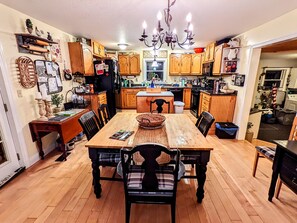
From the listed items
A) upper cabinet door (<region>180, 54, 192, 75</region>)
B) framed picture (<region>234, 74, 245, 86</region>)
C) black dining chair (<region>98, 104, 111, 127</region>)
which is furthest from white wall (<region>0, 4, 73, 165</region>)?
upper cabinet door (<region>180, 54, 192, 75</region>)

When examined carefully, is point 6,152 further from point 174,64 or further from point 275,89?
point 275,89

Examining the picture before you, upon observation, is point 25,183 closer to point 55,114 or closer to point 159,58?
point 55,114

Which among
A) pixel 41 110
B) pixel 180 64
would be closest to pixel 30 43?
pixel 41 110

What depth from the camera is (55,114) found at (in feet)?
9.19

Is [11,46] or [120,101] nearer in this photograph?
[11,46]

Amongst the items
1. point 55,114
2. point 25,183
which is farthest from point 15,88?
point 25,183

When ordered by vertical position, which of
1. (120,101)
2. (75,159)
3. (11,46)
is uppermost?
(11,46)

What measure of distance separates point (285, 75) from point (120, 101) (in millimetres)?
6492

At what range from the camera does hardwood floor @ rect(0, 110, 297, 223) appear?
157cm

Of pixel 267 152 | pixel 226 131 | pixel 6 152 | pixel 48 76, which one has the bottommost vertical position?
pixel 226 131

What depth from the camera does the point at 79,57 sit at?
3.53m

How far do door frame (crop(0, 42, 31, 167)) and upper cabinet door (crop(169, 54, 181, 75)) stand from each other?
16.4 feet

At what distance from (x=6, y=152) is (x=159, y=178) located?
7.59ft

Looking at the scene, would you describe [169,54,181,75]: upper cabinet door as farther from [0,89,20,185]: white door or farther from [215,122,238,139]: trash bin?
[0,89,20,185]: white door
